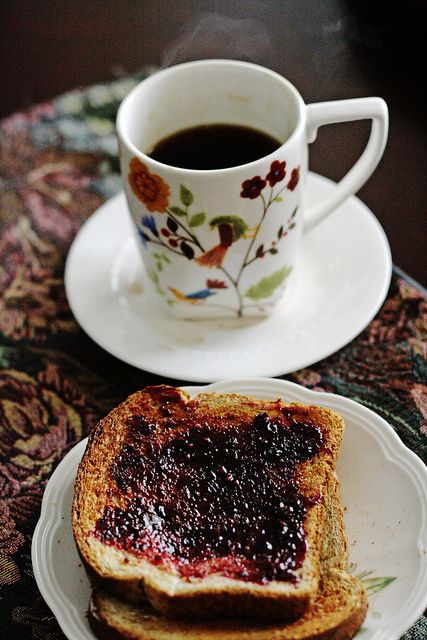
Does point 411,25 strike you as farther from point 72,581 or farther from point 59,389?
point 72,581

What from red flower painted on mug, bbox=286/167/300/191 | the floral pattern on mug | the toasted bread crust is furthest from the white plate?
red flower painted on mug, bbox=286/167/300/191

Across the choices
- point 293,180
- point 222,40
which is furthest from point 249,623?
point 222,40

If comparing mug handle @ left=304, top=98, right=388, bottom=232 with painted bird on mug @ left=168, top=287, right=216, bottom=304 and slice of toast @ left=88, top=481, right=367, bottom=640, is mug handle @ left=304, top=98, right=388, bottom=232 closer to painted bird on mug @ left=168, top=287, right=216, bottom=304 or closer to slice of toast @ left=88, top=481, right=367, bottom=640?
painted bird on mug @ left=168, top=287, right=216, bottom=304

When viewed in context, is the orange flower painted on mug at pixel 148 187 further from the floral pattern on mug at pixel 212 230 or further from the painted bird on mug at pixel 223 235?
the painted bird on mug at pixel 223 235

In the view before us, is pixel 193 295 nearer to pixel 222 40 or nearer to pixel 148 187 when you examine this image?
pixel 148 187

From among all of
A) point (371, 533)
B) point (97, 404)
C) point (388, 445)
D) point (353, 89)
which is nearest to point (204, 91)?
point (353, 89)

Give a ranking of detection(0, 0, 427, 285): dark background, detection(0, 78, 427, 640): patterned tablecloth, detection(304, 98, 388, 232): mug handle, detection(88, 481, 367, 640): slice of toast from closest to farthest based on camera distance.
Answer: detection(88, 481, 367, 640): slice of toast, detection(0, 78, 427, 640): patterned tablecloth, detection(304, 98, 388, 232): mug handle, detection(0, 0, 427, 285): dark background

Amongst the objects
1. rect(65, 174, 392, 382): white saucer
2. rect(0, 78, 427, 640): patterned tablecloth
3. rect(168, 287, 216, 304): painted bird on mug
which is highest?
rect(168, 287, 216, 304): painted bird on mug
